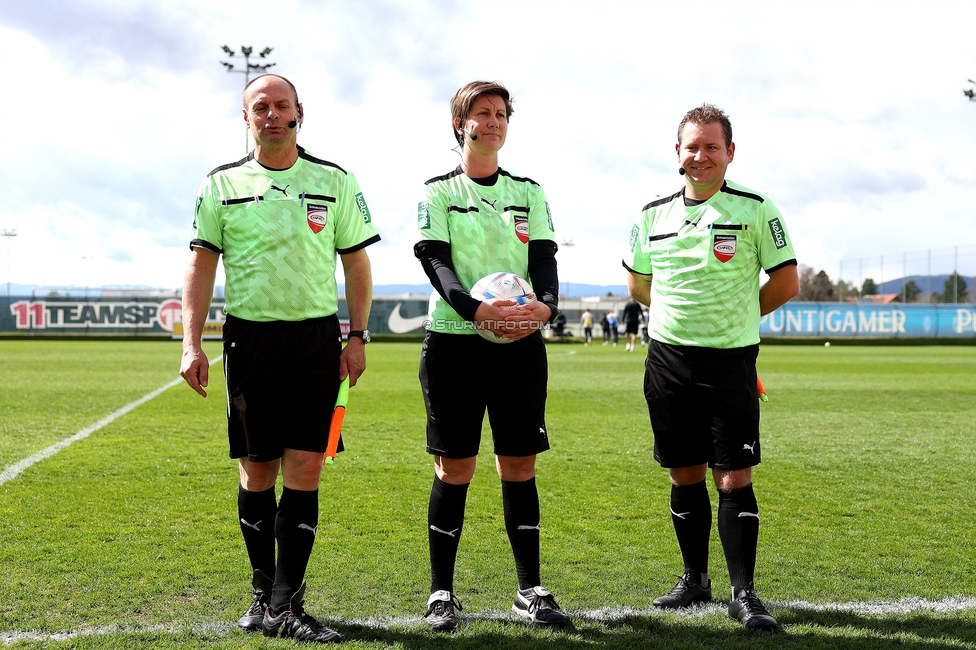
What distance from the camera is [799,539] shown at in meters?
4.64

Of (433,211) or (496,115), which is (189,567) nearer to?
(433,211)

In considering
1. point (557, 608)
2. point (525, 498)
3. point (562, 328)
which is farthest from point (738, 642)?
point (562, 328)

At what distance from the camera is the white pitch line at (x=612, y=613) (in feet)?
10.4

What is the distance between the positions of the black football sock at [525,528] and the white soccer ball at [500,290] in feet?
2.15

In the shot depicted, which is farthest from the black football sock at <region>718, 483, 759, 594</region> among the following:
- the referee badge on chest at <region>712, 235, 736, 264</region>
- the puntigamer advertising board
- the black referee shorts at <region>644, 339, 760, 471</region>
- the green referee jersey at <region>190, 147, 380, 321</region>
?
the puntigamer advertising board

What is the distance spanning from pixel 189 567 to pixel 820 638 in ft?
9.26

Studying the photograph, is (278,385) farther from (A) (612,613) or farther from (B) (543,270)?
(A) (612,613)

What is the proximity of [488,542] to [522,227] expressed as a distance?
1935 millimetres

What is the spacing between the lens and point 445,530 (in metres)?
3.44

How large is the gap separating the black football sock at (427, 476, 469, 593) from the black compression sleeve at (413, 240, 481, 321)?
30.2 inches

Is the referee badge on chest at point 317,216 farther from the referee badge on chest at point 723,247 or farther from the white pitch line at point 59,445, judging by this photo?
the white pitch line at point 59,445

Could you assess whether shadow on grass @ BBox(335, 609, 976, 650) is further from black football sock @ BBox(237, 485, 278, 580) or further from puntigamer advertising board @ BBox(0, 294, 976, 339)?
puntigamer advertising board @ BBox(0, 294, 976, 339)

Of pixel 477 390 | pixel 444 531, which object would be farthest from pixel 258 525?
pixel 477 390

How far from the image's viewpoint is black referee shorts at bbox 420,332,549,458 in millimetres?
3365
